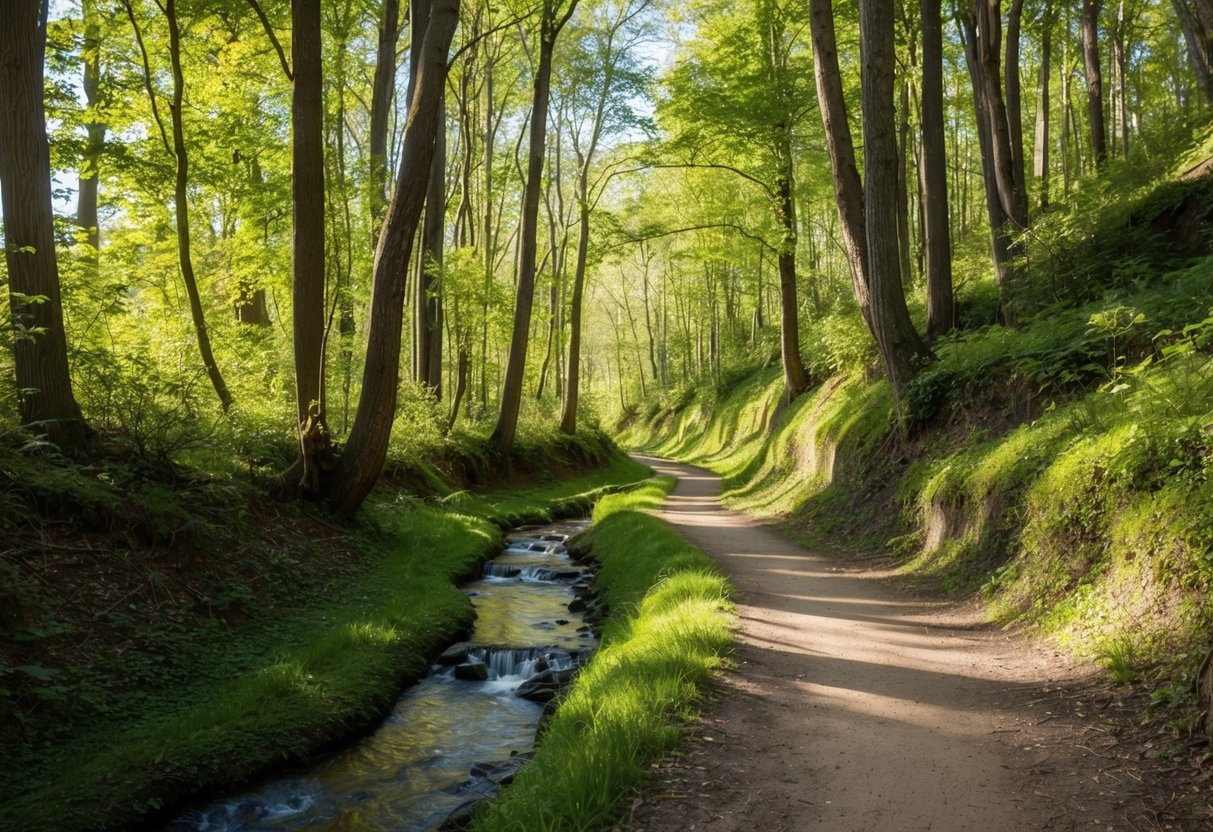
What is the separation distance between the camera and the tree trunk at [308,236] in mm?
9844

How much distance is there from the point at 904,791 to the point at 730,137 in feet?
57.6

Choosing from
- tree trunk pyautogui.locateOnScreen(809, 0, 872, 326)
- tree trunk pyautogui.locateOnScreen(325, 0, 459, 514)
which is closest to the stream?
tree trunk pyautogui.locateOnScreen(325, 0, 459, 514)

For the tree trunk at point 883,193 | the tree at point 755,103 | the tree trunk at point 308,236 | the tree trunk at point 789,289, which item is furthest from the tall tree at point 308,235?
the tree trunk at point 789,289

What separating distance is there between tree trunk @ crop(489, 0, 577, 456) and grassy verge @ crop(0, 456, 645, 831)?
357 inches

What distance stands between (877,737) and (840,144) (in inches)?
383

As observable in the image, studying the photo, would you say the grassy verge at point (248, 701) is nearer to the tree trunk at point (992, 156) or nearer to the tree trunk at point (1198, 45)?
the tree trunk at point (992, 156)

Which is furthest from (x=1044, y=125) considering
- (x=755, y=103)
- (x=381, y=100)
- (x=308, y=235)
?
(x=308, y=235)

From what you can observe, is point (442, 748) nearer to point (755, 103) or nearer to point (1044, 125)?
point (755, 103)

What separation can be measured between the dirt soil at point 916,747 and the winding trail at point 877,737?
1cm

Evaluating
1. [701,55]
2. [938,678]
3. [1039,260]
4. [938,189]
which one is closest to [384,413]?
[938,678]

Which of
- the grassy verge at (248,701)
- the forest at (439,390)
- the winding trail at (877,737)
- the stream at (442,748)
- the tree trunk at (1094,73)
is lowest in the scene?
the stream at (442,748)

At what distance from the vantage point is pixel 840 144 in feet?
37.9

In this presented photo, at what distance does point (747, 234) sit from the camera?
18.7m

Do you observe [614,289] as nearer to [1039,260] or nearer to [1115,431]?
[1039,260]
